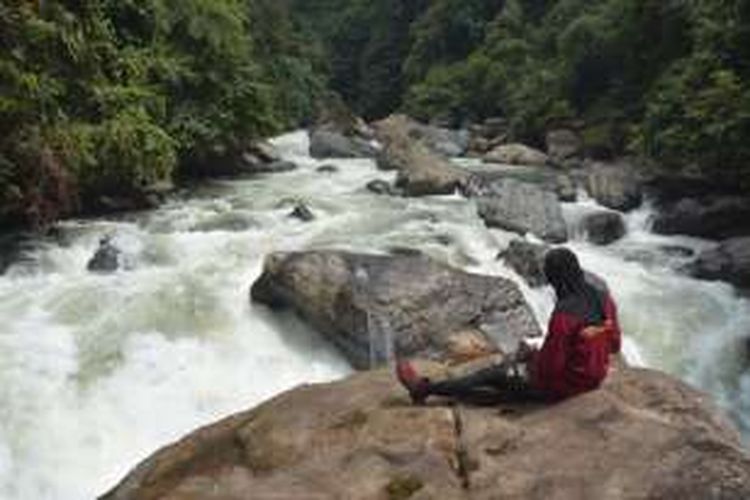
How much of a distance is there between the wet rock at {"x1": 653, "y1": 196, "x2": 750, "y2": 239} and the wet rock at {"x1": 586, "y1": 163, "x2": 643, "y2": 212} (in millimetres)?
1529

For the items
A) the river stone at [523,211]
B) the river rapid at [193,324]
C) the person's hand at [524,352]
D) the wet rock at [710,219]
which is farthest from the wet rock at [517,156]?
the person's hand at [524,352]

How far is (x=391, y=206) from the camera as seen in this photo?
2122cm

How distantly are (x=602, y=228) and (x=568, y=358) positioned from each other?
13.1 metres

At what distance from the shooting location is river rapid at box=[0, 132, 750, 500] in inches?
458

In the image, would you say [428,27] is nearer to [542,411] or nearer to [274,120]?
[274,120]

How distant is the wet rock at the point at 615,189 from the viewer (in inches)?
881

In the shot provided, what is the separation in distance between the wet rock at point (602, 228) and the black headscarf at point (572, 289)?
12.5 meters

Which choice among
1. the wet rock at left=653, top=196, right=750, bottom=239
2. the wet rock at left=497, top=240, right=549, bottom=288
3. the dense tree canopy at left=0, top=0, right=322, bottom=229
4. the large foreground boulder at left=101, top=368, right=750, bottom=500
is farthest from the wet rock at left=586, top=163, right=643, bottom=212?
the large foreground boulder at left=101, top=368, right=750, bottom=500

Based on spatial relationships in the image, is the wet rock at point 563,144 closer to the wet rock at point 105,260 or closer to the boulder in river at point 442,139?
the boulder in river at point 442,139

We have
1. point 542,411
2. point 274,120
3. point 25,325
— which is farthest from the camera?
point 274,120

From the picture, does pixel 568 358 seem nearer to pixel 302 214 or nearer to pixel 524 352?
pixel 524 352

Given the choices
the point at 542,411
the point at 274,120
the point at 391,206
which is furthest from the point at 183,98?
the point at 542,411

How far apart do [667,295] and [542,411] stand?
980 centimetres

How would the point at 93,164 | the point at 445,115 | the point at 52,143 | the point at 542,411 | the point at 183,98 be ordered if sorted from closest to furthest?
the point at 542,411 < the point at 52,143 < the point at 93,164 < the point at 183,98 < the point at 445,115
